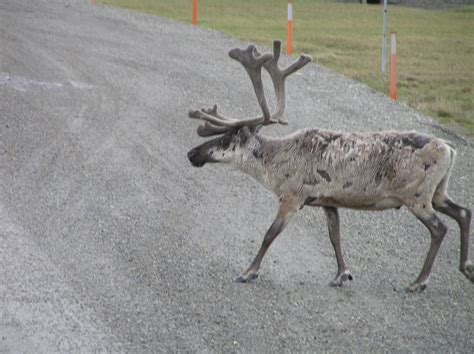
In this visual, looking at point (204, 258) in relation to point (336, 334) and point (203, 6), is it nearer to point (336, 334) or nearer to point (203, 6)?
point (336, 334)

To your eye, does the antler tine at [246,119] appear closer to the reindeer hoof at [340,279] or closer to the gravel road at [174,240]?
the gravel road at [174,240]

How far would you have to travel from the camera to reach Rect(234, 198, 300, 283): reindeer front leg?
432 inches

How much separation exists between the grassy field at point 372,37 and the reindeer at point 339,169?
350 inches

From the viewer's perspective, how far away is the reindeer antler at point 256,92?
1145 cm

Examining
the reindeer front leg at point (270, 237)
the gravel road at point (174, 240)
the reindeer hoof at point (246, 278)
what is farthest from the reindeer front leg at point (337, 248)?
the reindeer hoof at point (246, 278)

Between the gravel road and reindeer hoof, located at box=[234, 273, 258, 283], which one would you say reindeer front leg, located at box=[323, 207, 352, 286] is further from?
reindeer hoof, located at box=[234, 273, 258, 283]

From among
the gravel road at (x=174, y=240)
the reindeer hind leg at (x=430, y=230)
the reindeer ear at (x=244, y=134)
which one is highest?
the reindeer ear at (x=244, y=134)

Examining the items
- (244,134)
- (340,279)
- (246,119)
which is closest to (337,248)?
(340,279)

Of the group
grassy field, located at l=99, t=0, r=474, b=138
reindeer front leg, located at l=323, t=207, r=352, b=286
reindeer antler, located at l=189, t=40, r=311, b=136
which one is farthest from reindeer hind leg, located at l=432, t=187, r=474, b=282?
grassy field, located at l=99, t=0, r=474, b=138

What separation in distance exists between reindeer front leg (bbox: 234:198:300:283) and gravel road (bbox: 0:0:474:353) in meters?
0.13

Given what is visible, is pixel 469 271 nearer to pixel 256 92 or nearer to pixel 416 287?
pixel 416 287

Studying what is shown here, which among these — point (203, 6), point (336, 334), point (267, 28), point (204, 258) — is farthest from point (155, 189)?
point (203, 6)

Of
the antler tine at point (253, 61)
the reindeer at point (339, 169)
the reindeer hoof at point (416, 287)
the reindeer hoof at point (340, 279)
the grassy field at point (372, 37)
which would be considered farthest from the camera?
the grassy field at point (372, 37)

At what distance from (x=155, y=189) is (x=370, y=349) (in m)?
5.33
